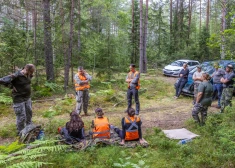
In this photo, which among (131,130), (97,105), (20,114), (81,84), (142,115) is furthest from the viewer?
(97,105)

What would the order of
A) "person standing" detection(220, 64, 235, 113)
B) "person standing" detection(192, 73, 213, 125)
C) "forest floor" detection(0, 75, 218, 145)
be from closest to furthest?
"person standing" detection(192, 73, 213, 125) → "forest floor" detection(0, 75, 218, 145) → "person standing" detection(220, 64, 235, 113)

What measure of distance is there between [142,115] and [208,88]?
306 centimetres

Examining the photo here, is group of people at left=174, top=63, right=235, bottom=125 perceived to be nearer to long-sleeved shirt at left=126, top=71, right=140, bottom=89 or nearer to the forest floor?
the forest floor

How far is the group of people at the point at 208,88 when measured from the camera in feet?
22.2

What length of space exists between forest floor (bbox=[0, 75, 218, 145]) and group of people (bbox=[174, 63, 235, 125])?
2.38ft

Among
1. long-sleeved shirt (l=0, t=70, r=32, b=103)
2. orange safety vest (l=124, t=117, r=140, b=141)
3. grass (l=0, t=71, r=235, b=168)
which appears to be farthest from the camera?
long-sleeved shirt (l=0, t=70, r=32, b=103)

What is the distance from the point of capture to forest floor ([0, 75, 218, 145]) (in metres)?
7.41

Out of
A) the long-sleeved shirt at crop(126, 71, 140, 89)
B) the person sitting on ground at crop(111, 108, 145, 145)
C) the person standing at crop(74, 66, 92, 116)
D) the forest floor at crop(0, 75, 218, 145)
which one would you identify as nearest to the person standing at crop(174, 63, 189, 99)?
the forest floor at crop(0, 75, 218, 145)

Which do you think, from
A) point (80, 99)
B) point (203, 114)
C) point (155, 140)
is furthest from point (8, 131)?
point (203, 114)

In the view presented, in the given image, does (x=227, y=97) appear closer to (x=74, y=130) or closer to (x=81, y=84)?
(x=81, y=84)

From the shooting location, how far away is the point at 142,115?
9.01 meters

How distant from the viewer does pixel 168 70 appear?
20.2 metres

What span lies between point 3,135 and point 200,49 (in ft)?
71.3

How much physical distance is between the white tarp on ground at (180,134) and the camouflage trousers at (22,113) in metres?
3.95
